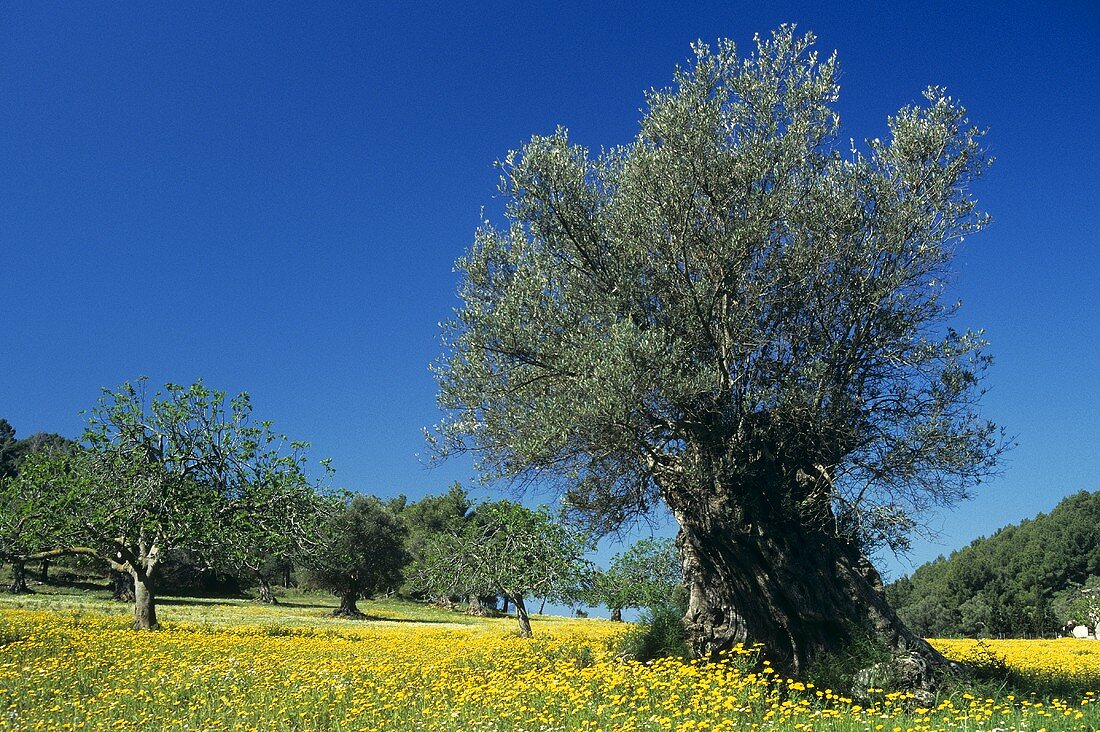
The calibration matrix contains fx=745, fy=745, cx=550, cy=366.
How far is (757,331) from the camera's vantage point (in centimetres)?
1458

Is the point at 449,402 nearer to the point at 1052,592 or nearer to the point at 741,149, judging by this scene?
the point at 741,149

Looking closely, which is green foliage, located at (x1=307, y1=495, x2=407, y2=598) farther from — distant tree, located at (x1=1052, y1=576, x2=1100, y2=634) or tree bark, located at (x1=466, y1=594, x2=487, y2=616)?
distant tree, located at (x1=1052, y1=576, x2=1100, y2=634)

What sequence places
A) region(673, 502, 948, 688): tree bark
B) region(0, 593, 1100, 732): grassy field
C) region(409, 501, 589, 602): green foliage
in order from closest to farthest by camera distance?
region(0, 593, 1100, 732): grassy field → region(673, 502, 948, 688): tree bark → region(409, 501, 589, 602): green foliage

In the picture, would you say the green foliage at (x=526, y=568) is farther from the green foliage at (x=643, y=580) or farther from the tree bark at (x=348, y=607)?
the tree bark at (x=348, y=607)

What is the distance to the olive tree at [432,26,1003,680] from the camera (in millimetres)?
14117

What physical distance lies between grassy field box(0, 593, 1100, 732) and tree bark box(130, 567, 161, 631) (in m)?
6.13

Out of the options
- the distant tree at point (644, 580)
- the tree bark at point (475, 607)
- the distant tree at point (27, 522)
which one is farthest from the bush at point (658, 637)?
the tree bark at point (475, 607)

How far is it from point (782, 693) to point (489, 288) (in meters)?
10.2

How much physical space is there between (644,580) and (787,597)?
387 inches

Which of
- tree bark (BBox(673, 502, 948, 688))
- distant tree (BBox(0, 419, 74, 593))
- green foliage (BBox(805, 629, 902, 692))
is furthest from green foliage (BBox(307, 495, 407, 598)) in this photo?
green foliage (BBox(805, 629, 902, 692))

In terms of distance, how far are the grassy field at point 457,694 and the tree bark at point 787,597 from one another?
772 mm

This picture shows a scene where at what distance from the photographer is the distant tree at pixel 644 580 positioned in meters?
18.8

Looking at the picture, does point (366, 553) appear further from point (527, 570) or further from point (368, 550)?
point (527, 570)

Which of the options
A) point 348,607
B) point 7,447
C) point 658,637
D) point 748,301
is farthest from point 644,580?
point 7,447
